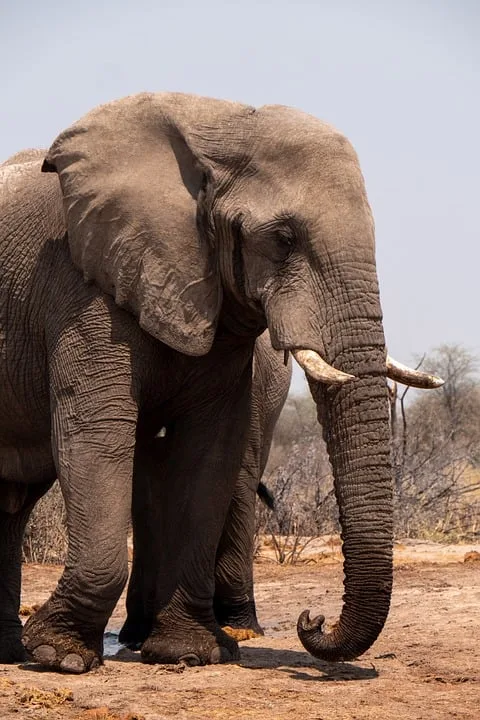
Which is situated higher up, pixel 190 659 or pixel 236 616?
pixel 236 616

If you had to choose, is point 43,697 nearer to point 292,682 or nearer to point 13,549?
point 292,682

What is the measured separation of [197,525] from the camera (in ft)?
23.8

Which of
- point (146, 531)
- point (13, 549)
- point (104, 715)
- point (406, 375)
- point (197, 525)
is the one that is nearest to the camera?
point (104, 715)

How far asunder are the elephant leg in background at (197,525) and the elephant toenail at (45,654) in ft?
2.13

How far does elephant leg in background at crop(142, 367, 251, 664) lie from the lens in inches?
283

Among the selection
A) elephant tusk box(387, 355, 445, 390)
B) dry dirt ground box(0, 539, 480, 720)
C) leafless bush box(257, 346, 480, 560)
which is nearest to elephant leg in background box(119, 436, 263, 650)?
dry dirt ground box(0, 539, 480, 720)

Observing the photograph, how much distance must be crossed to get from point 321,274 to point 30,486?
100 inches

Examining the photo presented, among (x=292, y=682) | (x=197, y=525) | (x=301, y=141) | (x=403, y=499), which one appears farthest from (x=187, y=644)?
(x=403, y=499)

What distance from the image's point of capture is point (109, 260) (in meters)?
6.77

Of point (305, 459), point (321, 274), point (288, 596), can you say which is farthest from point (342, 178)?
point (305, 459)

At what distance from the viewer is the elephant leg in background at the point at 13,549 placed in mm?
7699

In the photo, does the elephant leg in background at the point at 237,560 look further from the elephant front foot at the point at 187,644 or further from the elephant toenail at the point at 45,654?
the elephant toenail at the point at 45,654

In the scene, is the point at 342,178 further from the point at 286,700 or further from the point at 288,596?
the point at 288,596

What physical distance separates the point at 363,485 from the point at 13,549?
8.71 feet
